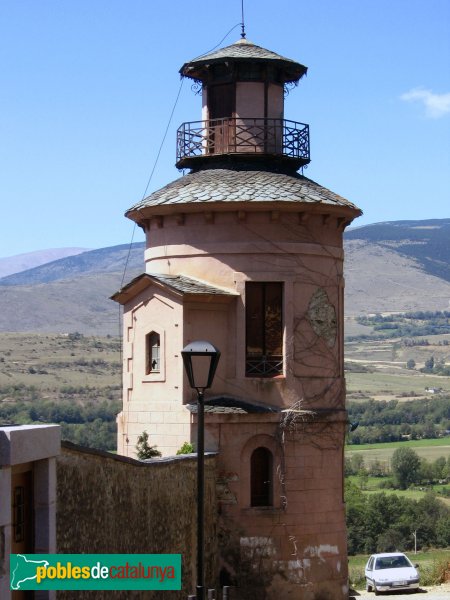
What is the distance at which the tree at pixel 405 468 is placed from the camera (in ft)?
352

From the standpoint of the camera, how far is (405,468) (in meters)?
108

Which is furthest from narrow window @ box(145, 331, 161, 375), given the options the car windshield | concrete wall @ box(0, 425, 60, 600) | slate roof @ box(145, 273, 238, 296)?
concrete wall @ box(0, 425, 60, 600)

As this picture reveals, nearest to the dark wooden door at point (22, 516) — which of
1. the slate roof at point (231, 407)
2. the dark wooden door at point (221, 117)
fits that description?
the slate roof at point (231, 407)

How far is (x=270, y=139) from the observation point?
28.4m

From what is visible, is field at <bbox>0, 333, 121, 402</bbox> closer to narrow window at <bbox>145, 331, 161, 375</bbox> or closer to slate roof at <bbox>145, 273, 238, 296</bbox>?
narrow window at <bbox>145, 331, 161, 375</bbox>

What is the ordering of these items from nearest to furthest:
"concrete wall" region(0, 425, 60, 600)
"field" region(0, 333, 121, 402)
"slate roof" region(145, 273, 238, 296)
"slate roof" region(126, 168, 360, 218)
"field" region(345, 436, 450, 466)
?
1. "concrete wall" region(0, 425, 60, 600)
2. "slate roof" region(145, 273, 238, 296)
3. "slate roof" region(126, 168, 360, 218)
4. "field" region(345, 436, 450, 466)
5. "field" region(0, 333, 121, 402)

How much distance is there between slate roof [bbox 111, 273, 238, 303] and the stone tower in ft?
0.09

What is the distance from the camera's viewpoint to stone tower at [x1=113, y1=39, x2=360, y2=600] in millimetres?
26422

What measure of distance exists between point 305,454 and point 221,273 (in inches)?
153

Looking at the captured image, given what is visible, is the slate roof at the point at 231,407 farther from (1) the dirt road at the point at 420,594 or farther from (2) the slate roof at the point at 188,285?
(1) the dirt road at the point at 420,594

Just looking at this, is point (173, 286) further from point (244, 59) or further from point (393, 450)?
point (393, 450)

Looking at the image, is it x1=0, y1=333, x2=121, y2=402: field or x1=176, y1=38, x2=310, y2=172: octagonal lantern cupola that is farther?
x1=0, y1=333, x2=121, y2=402: field

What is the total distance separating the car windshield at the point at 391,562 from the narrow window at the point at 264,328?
892cm

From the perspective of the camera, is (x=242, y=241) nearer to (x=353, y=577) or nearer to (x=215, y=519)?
(x=215, y=519)
